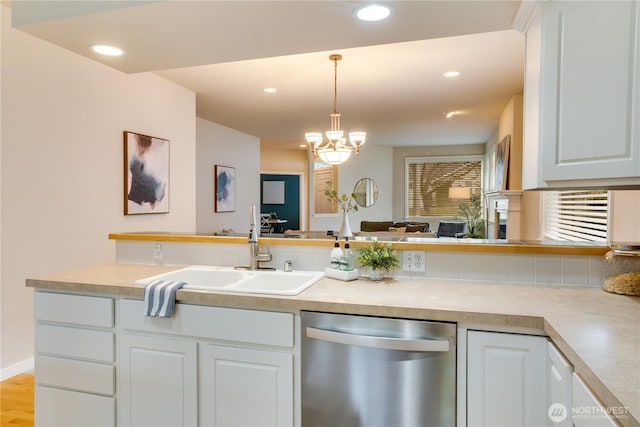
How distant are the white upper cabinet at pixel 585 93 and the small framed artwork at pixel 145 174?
335cm

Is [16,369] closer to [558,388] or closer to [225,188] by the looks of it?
Result: [558,388]

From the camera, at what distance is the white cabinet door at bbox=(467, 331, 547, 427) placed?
4.46 feet

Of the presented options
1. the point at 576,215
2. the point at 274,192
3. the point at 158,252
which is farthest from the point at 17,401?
the point at 274,192

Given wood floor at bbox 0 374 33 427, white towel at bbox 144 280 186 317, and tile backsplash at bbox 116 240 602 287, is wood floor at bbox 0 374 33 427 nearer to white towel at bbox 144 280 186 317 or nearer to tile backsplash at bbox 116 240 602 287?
tile backsplash at bbox 116 240 602 287

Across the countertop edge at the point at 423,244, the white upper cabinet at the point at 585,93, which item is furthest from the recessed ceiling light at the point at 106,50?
the white upper cabinet at the point at 585,93

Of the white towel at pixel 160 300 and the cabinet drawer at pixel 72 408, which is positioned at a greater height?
the white towel at pixel 160 300

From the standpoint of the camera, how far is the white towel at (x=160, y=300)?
5.74 ft

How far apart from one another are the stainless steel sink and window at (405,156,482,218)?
7.23 m

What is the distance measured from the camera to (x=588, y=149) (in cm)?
145

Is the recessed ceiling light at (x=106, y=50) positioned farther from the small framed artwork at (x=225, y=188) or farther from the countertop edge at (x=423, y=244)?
the small framed artwork at (x=225, y=188)

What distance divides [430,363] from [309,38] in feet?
5.25

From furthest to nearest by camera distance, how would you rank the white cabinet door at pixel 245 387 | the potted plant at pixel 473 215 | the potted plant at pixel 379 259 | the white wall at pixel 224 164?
the potted plant at pixel 473 215 < the white wall at pixel 224 164 < the potted plant at pixel 379 259 < the white cabinet door at pixel 245 387

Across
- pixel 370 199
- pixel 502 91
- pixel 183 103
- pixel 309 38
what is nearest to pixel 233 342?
pixel 309 38

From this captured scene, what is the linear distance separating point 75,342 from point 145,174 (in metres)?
2.25
